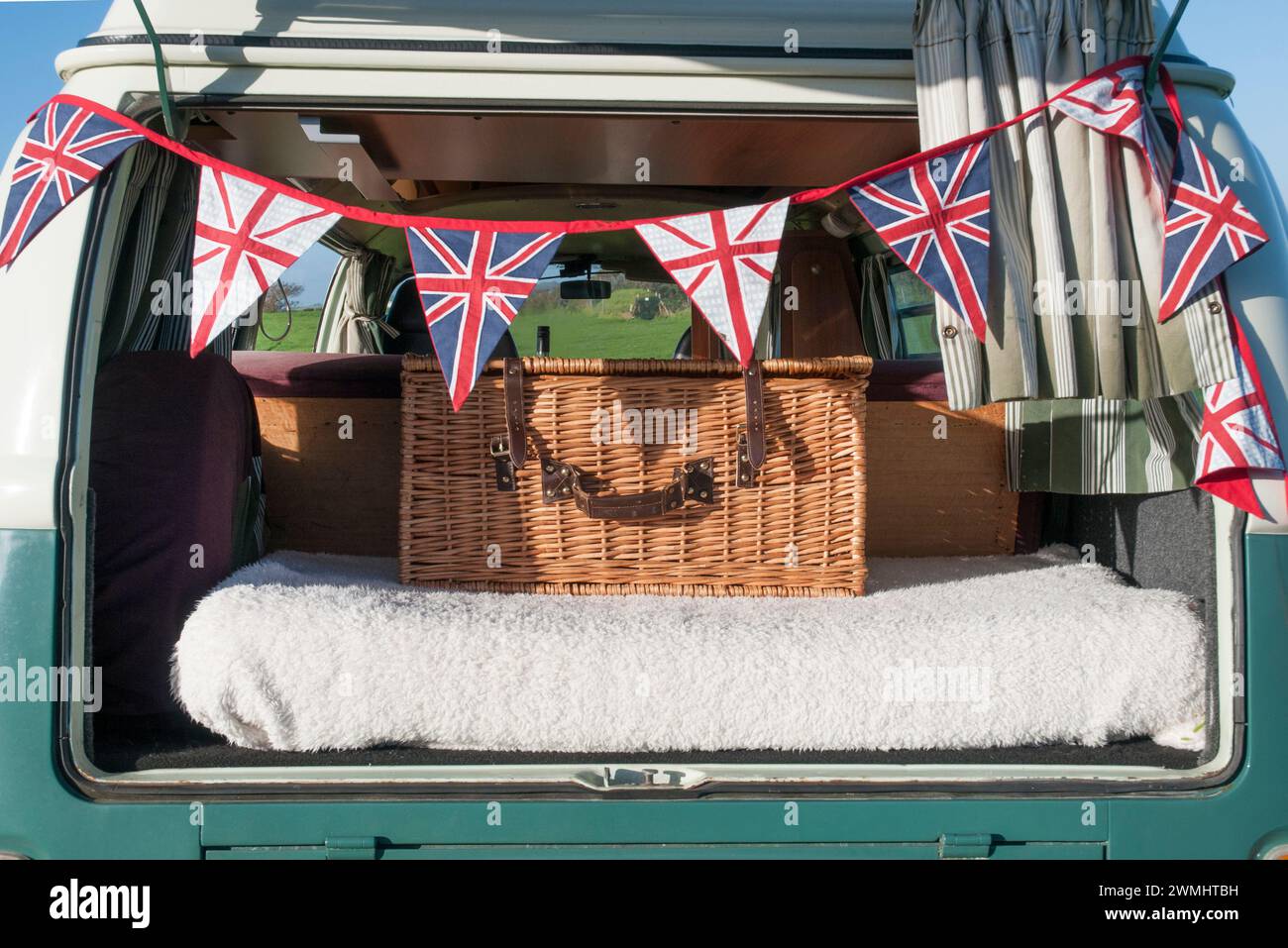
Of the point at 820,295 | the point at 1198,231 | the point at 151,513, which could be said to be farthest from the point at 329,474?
the point at 820,295

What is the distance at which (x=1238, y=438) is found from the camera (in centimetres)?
160

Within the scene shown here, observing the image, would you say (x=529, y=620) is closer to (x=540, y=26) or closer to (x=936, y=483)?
(x=540, y=26)

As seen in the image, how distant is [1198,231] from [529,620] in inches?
53.3

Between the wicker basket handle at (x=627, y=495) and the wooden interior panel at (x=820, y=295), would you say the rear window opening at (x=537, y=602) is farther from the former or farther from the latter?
the wooden interior panel at (x=820, y=295)

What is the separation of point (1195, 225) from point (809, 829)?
48.1 inches

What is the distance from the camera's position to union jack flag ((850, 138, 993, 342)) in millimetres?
1749

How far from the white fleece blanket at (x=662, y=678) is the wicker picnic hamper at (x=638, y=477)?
1.04 ft

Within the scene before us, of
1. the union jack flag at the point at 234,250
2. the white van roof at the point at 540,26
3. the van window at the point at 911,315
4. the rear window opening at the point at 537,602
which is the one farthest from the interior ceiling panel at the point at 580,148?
the van window at the point at 911,315

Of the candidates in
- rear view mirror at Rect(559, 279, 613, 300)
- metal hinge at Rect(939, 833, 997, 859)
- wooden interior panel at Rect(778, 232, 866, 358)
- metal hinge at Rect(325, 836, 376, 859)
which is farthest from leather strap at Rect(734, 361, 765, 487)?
wooden interior panel at Rect(778, 232, 866, 358)

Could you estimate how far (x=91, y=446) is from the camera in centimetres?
181

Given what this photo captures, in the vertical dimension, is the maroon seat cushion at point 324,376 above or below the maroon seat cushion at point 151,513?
above

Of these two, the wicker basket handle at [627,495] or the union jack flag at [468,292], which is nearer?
the union jack flag at [468,292]

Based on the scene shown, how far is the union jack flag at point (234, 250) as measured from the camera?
176cm

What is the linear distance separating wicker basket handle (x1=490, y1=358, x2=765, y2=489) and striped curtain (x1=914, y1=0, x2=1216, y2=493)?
39 cm
